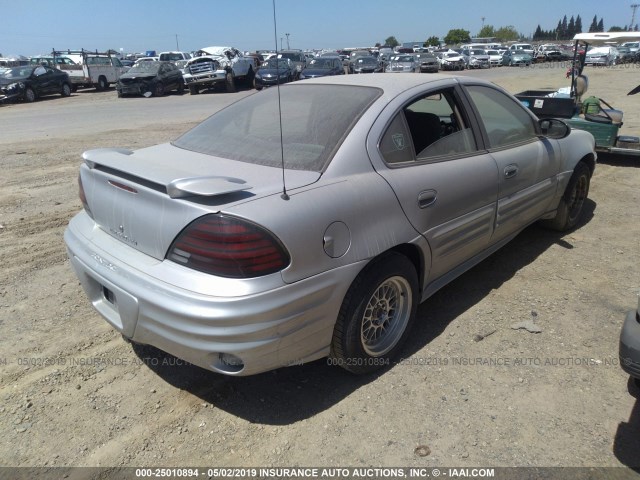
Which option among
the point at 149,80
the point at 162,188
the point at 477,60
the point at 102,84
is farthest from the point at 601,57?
the point at 162,188

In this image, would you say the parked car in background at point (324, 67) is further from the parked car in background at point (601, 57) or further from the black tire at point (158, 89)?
the parked car in background at point (601, 57)

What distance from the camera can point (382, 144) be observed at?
2.83 m

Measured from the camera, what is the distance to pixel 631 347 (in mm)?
2268

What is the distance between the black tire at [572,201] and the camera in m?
4.82

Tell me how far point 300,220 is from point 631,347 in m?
1.61

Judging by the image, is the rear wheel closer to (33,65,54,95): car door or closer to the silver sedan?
(33,65,54,95): car door

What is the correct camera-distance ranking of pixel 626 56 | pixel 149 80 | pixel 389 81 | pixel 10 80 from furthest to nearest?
pixel 626 56 → pixel 149 80 → pixel 10 80 → pixel 389 81

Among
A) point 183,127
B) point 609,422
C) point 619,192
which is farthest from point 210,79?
point 609,422

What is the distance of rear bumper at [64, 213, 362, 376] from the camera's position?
2209mm

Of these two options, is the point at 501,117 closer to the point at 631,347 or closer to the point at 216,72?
the point at 631,347

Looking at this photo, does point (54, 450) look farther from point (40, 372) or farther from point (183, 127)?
point (183, 127)

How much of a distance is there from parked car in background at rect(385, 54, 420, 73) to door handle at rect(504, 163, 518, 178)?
91.1 ft

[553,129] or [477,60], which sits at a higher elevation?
[553,129]

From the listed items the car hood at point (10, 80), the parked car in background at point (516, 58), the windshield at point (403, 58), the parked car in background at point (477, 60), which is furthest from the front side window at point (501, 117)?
the parked car in background at point (516, 58)
